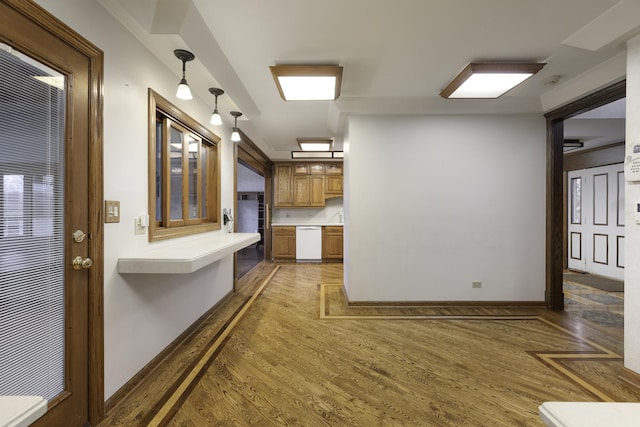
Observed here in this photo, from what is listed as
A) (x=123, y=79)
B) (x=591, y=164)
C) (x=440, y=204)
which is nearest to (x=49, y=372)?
(x=123, y=79)

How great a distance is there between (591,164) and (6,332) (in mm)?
7639

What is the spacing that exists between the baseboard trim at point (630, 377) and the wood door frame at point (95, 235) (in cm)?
337

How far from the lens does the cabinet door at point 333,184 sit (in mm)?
6918

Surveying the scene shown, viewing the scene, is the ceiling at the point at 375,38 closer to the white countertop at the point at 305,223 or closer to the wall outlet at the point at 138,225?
the wall outlet at the point at 138,225

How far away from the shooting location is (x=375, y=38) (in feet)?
7.10

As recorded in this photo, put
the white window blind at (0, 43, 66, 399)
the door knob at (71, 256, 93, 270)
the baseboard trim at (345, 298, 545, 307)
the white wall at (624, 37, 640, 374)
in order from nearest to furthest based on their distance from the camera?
the white window blind at (0, 43, 66, 399) < the door knob at (71, 256, 93, 270) < the white wall at (624, 37, 640, 374) < the baseboard trim at (345, 298, 545, 307)

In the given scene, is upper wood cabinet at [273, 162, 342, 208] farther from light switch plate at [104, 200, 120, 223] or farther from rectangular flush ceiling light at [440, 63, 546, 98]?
light switch plate at [104, 200, 120, 223]

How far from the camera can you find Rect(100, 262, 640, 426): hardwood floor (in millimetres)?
1725

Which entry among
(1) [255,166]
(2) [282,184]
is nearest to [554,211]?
(1) [255,166]

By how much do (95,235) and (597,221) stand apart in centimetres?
731

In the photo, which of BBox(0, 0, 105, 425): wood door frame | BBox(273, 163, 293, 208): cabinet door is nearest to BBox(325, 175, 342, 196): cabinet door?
BBox(273, 163, 293, 208): cabinet door

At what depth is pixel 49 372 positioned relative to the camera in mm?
1374

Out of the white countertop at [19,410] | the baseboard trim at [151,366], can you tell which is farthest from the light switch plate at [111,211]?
the white countertop at [19,410]

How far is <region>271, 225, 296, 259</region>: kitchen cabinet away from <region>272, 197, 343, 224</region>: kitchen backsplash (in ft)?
1.77
